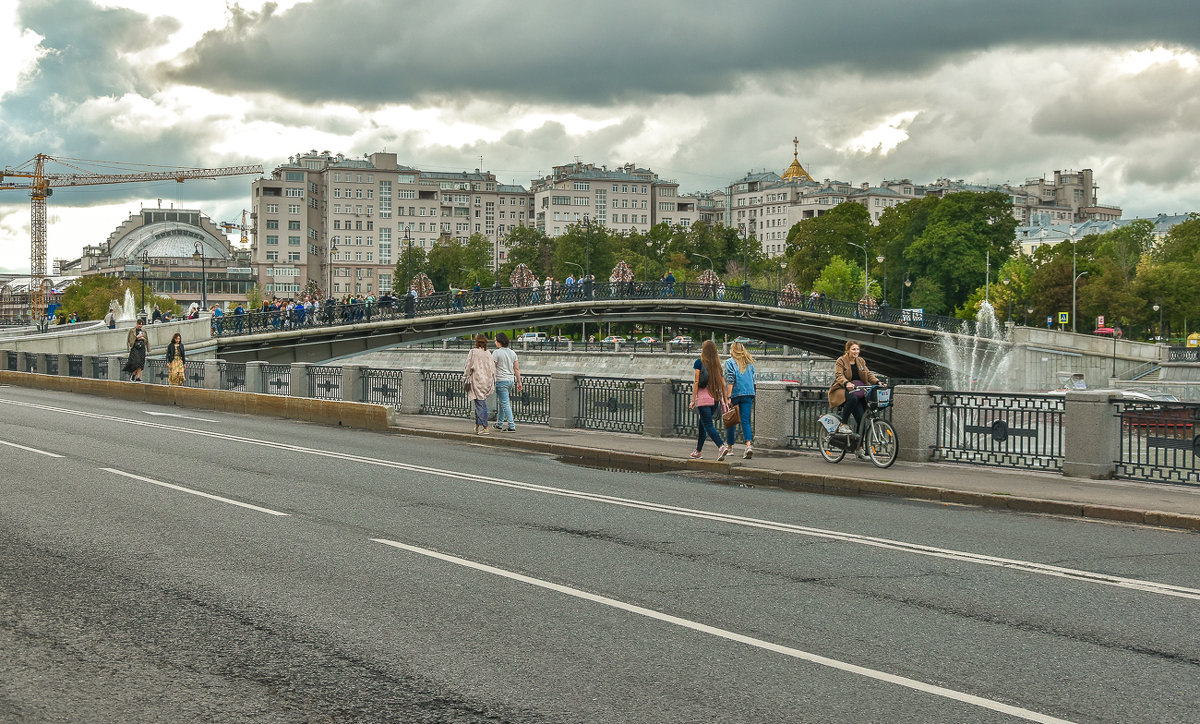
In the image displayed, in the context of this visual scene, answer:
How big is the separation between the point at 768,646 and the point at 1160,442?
980cm

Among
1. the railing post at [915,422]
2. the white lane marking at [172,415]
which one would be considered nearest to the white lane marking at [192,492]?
the railing post at [915,422]

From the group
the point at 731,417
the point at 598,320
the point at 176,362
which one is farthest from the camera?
the point at 598,320

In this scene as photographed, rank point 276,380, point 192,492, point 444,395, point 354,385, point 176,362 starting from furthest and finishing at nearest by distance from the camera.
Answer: point 176,362 → point 276,380 → point 354,385 → point 444,395 → point 192,492

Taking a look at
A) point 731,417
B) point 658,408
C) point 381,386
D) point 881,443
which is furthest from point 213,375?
point 881,443

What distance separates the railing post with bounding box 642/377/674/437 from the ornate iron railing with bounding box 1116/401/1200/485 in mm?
7635

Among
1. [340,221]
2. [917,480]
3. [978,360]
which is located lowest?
[917,480]

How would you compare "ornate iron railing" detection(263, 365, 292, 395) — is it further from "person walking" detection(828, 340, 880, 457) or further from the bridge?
"person walking" detection(828, 340, 880, 457)

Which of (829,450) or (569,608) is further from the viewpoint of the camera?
(829,450)

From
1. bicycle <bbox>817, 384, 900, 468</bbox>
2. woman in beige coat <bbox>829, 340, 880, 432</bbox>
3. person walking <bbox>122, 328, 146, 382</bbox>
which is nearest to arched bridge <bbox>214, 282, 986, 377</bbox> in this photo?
person walking <bbox>122, 328, 146, 382</bbox>

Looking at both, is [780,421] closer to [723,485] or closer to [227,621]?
[723,485]

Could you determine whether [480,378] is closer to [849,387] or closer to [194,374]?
[849,387]

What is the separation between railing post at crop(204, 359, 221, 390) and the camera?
3184 cm

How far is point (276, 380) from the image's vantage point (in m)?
30.1

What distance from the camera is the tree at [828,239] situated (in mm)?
135250
